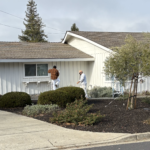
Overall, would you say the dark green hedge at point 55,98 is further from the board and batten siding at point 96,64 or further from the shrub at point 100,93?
the board and batten siding at point 96,64

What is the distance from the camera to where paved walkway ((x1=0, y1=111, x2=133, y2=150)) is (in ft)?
21.2

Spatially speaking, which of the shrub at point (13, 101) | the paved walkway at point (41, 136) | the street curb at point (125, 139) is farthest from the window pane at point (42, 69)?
the street curb at point (125, 139)

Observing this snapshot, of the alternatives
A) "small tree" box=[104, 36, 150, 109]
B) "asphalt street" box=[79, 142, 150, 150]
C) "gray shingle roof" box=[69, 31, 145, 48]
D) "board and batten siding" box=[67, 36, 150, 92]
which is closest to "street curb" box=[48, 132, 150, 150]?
"asphalt street" box=[79, 142, 150, 150]

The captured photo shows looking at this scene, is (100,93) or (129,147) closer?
(129,147)

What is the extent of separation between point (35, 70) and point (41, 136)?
958 cm

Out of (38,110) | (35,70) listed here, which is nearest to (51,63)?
(35,70)

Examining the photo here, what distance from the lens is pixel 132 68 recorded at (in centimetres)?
1016

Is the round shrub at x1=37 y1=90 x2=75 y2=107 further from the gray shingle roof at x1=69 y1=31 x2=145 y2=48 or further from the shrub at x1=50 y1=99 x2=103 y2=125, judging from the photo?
the gray shingle roof at x1=69 y1=31 x2=145 y2=48

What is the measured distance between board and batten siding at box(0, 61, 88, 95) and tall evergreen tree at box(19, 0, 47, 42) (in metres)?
33.9

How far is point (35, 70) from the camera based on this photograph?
16.5 metres

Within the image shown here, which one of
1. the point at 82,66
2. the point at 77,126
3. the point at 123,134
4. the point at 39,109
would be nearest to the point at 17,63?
the point at 82,66

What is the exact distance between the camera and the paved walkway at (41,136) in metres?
6.48

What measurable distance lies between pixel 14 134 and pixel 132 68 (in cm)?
517

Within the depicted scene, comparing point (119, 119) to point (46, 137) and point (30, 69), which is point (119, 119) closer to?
point (46, 137)
